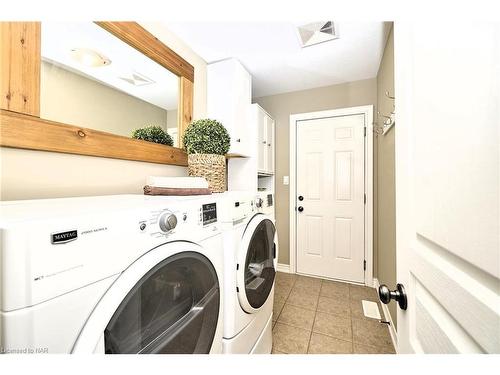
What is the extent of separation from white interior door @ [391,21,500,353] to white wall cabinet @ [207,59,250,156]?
1463 mm

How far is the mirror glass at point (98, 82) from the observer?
3.05 ft

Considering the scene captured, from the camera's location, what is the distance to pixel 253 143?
2.18 metres

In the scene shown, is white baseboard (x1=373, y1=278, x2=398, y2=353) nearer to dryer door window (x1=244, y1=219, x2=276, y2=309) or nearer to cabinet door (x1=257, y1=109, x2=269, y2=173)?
dryer door window (x1=244, y1=219, x2=276, y2=309)

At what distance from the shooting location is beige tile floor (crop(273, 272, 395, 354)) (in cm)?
141

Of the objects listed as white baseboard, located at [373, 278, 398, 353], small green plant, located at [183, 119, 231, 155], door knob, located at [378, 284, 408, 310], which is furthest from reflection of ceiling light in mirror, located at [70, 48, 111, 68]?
white baseboard, located at [373, 278, 398, 353]

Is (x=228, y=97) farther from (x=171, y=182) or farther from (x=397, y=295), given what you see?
(x=397, y=295)

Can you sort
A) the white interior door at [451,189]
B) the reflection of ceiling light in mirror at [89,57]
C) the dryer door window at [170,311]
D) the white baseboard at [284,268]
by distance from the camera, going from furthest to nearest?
the white baseboard at [284,268]
the reflection of ceiling light in mirror at [89,57]
the dryer door window at [170,311]
the white interior door at [451,189]

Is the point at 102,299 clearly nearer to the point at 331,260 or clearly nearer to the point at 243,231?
the point at 243,231

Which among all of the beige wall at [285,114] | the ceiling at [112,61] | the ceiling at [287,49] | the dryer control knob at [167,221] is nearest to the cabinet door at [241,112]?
the ceiling at [287,49]

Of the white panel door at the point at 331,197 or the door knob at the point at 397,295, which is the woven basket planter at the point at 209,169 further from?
the white panel door at the point at 331,197

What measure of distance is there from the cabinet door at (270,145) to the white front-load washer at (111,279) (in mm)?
1813

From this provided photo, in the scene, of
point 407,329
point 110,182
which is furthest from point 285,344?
point 110,182

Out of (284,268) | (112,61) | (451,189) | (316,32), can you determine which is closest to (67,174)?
(112,61)

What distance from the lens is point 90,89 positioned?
1073 mm
